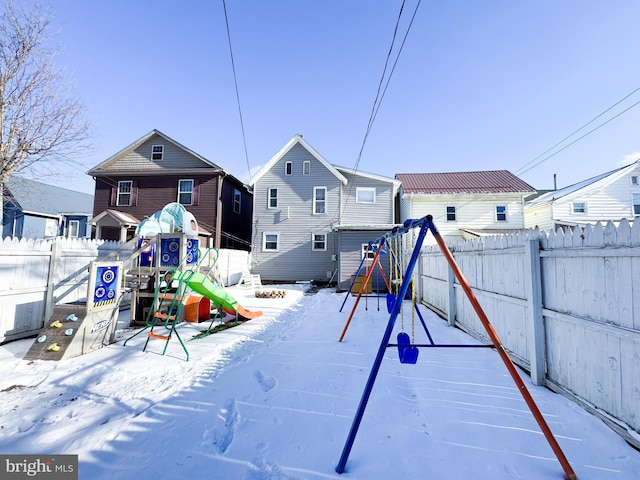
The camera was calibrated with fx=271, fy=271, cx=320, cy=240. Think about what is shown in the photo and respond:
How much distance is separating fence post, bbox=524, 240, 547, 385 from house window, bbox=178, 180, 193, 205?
1836cm

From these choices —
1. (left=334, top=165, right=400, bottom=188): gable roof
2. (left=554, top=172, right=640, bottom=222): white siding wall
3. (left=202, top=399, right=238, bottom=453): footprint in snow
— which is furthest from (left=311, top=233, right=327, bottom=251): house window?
(left=554, top=172, right=640, bottom=222): white siding wall

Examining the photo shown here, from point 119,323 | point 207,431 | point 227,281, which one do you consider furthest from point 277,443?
point 227,281

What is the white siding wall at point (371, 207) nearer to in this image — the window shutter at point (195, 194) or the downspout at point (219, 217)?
the downspout at point (219, 217)

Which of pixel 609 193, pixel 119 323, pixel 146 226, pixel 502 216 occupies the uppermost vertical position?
pixel 609 193

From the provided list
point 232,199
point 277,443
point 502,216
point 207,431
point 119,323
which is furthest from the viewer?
point 232,199

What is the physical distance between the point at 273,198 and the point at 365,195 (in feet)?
19.8

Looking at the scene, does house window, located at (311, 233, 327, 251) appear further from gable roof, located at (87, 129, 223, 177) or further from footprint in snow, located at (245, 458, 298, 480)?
footprint in snow, located at (245, 458, 298, 480)

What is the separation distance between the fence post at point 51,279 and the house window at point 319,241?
12384 mm

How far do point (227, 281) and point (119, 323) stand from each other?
26.9 feet

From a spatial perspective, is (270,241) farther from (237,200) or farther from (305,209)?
(237,200)

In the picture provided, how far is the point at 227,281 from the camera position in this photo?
1513 centimetres

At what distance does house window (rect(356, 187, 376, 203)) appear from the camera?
57.6 ft

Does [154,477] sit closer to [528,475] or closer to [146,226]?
[528,475]

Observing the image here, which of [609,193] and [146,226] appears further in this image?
[609,193]
